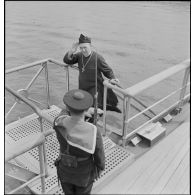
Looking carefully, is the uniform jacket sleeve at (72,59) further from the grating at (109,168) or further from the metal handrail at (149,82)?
the grating at (109,168)

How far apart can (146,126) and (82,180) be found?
76.4 inches

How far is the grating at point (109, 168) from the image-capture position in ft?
11.4

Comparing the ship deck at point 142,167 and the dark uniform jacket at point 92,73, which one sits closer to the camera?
the ship deck at point 142,167

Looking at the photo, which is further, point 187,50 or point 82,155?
point 187,50

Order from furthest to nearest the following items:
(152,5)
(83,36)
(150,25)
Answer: (152,5) < (150,25) < (83,36)

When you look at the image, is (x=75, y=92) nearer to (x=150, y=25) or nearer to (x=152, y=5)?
(x=150, y=25)

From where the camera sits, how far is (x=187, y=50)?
1413 centimetres

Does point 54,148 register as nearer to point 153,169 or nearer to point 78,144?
point 153,169

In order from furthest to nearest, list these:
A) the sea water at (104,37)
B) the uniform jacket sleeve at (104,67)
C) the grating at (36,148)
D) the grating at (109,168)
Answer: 1. the sea water at (104,37)
2. the uniform jacket sleeve at (104,67)
3. the grating at (36,148)
4. the grating at (109,168)

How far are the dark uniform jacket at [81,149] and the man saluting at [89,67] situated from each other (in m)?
1.65

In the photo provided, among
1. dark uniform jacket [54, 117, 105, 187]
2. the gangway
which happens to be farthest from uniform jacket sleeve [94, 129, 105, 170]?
the gangway

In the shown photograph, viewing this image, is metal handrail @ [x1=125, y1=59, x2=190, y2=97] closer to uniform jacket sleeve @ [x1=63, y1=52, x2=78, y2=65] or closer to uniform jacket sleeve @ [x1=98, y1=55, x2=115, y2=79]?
uniform jacket sleeve @ [x1=98, y1=55, x2=115, y2=79]

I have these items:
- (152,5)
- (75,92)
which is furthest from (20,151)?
(152,5)

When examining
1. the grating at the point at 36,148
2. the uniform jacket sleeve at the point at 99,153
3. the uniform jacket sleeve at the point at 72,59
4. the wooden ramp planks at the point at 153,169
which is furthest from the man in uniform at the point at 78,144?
the uniform jacket sleeve at the point at 72,59
